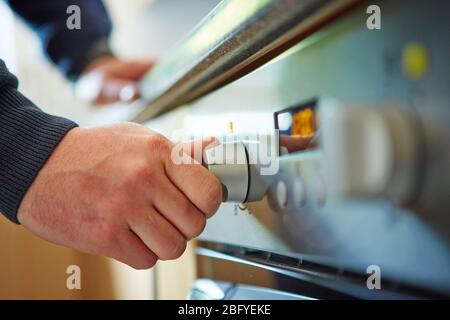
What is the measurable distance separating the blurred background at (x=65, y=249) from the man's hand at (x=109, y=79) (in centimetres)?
3

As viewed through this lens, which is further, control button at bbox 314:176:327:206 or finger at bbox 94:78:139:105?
finger at bbox 94:78:139:105

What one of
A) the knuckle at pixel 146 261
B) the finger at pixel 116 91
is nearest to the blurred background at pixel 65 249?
the finger at pixel 116 91

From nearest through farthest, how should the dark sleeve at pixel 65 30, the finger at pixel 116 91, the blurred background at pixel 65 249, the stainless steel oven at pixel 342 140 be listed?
the stainless steel oven at pixel 342 140
the blurred background at pixel 65 249
the finger at pixel 116 91
the dark sleeve at pixel 65 30

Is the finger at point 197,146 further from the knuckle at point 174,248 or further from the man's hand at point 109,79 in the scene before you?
the man's hand at point 109,79

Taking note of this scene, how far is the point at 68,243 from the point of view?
38 centimetres

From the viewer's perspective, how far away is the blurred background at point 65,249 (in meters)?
0.56

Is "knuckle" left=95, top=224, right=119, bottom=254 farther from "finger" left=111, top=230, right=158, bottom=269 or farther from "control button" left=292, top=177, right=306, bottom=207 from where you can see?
"control button" left=292, top=177, right=306, bottom=207

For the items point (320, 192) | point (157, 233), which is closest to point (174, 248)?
point (157, 233)

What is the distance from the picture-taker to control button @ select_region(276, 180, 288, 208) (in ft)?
1.01

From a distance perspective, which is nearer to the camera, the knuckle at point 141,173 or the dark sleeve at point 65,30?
the knuckle at point 141,173

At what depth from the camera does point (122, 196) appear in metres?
0.34

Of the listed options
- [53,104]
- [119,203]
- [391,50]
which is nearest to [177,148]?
[119,203]

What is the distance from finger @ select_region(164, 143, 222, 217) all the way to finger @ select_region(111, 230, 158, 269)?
0.06m

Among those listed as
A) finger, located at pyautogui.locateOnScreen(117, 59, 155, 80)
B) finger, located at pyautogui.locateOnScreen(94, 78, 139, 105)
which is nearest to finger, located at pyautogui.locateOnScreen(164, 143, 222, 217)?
finger, located at pyautogui.locateOnScreen(94, 78, 139, 105)
